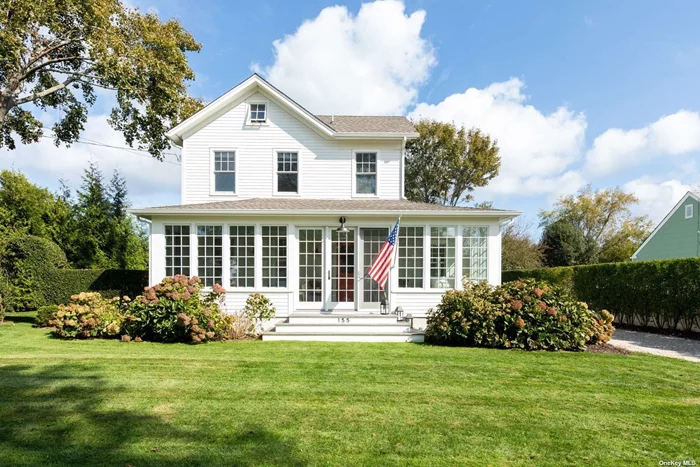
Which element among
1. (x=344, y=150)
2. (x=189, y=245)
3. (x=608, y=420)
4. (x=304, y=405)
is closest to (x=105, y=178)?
(x=189, y=245)

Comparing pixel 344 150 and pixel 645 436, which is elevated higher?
pixel 344 150

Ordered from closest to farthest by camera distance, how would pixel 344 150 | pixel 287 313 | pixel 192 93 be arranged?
1. pixel 287 313
2. pixel 344 150
3. pixel 192 93

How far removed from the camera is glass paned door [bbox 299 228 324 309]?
454 inches

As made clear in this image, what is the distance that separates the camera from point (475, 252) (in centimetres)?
1154

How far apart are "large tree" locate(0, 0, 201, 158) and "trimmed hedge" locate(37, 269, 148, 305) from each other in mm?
6044

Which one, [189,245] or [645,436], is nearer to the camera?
[645,436]

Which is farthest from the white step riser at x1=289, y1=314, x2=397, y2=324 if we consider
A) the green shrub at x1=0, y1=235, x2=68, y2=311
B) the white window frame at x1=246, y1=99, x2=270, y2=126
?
the green shrub at x1=0, y1=235, x2=68, y2=311

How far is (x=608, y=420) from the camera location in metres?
4.40

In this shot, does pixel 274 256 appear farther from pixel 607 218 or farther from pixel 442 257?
pixel 607 218

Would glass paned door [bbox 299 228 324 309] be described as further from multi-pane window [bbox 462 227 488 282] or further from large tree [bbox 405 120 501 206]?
large tree [bbox 405 120 501 206]

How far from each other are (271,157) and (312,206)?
293 centimetres

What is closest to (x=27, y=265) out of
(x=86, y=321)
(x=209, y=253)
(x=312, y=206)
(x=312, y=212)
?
(x=86, y=321)

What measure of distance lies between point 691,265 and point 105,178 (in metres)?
23.4

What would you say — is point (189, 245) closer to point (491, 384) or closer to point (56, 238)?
point (491, 384)
